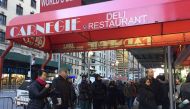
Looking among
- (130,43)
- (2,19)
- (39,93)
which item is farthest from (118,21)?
(2,19)

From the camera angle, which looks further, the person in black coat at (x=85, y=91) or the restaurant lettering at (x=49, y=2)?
the person in black coat at (x=85, y=91)

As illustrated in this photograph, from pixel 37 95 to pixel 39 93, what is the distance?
0.06 m

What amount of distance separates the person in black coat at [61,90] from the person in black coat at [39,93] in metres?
0.53

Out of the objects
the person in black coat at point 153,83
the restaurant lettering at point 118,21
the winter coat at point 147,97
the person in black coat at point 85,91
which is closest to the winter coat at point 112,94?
the person in black coat at point 85,91

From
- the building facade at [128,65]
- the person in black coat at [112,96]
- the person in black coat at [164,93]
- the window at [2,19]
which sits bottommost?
the person in black coat at [112,96]

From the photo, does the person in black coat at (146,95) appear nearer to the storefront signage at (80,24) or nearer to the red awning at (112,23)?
the red awning at (112,23)

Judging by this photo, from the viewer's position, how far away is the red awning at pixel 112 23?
256 inches

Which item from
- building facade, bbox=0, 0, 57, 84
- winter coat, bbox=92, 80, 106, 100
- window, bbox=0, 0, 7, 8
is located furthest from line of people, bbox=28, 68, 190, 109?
window, bbox=0, 0, 7, 8

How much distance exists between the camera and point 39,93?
7.74m

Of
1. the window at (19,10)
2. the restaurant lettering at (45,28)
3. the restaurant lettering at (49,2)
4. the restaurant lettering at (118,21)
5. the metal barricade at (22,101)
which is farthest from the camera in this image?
the window at (19,10)

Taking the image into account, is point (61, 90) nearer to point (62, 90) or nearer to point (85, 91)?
point (62, 90)

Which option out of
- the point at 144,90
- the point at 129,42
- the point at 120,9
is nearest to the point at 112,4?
the point at 120,9

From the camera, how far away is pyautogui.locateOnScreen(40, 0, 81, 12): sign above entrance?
865 centimetres

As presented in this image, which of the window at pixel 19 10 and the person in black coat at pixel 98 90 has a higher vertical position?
the window at pixel 19 10
